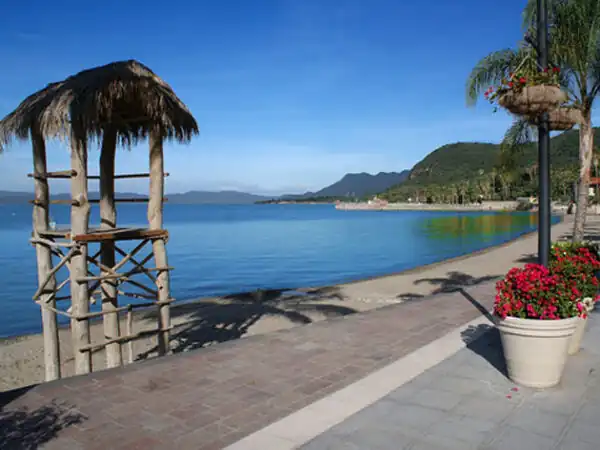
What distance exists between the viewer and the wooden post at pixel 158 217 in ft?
27.6

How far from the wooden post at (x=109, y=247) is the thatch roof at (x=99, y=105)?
60 cm

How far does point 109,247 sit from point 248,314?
5.76m

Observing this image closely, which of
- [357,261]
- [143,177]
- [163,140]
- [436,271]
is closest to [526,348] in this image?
[163,140]

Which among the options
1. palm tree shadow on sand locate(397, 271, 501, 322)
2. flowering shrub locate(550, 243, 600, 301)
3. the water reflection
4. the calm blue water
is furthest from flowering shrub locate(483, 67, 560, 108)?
the water reflection

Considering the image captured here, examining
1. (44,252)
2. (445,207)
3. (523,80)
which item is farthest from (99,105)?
(445,207)

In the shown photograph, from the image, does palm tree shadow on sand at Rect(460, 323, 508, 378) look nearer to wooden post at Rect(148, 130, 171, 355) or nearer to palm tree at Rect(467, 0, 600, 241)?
wooden post at Rect(148, 130, 171, 355)

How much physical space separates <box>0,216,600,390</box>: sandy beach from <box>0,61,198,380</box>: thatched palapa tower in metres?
1.66

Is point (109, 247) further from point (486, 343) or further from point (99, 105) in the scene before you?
point (486, 343)

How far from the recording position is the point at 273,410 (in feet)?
16.1

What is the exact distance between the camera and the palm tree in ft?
39.4

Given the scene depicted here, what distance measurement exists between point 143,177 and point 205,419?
586 cm

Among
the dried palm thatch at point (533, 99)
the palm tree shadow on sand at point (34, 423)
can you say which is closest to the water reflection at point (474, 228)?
the dried palm thatch at point (533, 99)

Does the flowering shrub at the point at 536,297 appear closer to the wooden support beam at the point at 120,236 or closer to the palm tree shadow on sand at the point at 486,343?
the palm tree shadow on sand at the point at 486,343

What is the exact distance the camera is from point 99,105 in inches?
284
